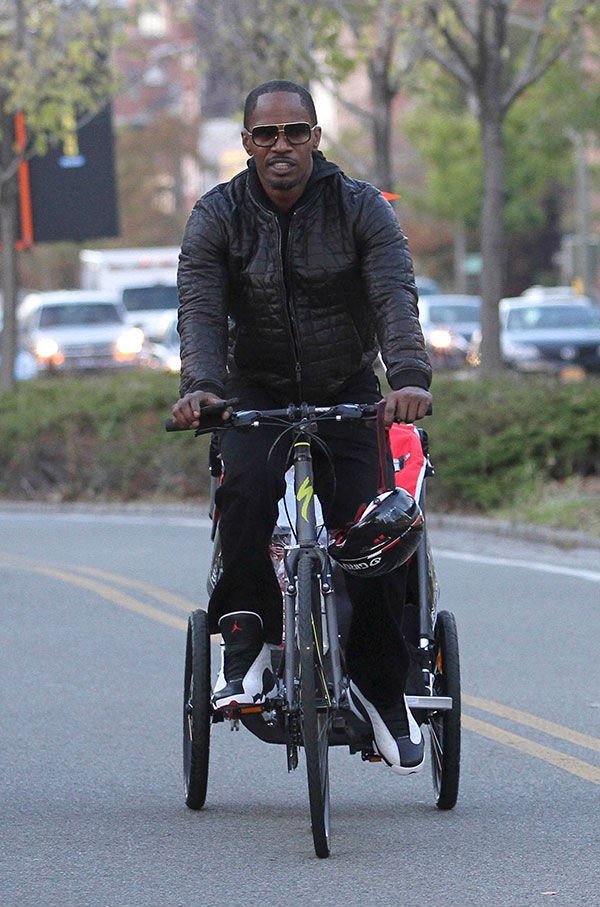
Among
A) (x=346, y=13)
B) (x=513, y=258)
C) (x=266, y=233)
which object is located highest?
(x=346, y=13)

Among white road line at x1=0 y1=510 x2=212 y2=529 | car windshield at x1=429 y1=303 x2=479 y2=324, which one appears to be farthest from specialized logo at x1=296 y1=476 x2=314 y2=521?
car windshield at x1=429 y1=303 x2=479 y2=324

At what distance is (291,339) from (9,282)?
1849 cm

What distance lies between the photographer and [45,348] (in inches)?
1235

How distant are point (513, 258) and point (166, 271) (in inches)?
1268

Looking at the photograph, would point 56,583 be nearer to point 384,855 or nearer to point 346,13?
point 384,855

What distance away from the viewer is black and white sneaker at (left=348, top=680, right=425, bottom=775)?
5555mm

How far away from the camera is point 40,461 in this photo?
64.0ft

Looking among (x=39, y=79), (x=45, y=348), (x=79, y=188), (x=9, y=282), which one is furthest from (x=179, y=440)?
(x=45, y=348)

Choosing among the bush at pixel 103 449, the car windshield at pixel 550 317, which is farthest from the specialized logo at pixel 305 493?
the car windshield at pixel 550 317

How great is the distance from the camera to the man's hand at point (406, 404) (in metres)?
5.17

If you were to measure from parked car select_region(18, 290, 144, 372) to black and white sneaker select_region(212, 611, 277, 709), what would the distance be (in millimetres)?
24991

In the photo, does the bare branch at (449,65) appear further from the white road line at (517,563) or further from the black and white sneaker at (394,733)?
the black and white sneaker at (394,733)

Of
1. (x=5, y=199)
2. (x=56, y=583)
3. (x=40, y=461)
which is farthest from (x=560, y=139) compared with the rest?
(x=56, y=583)

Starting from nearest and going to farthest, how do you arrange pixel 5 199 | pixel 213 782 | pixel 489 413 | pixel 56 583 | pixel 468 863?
pixel 468 863, pixel 213 782, pixel 56 583, pixel 489 413, pixel 5 199
